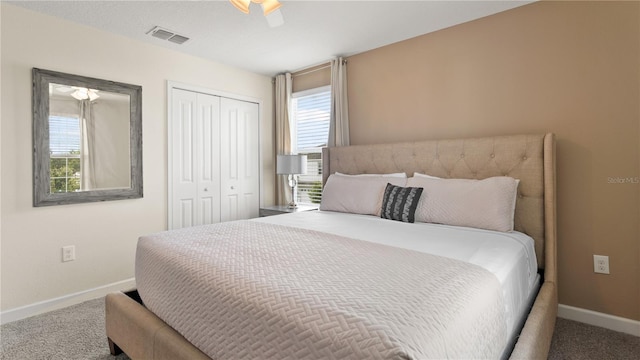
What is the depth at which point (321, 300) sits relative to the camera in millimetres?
1013

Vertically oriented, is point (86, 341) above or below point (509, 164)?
below

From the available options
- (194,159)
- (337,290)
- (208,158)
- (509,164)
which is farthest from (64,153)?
(509,164)

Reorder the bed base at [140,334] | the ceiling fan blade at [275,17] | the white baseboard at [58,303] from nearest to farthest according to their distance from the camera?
the bed base at [140,334], the ceiling fan blade at [275,17], the white baseboard at [58,303]

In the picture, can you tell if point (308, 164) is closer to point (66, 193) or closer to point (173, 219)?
point (173, 219)

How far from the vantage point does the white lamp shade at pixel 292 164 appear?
3.74 meters

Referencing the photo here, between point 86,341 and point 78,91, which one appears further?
point 78,91

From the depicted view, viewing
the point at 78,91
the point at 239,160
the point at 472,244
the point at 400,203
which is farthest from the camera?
the point at 239,160

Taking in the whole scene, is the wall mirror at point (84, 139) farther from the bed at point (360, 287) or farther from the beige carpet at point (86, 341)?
the bed at point (360, 287)

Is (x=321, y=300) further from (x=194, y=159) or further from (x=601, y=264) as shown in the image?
(x=194, y=159)

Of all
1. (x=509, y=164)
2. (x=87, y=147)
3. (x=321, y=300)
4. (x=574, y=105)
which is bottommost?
(x=321, y=300)

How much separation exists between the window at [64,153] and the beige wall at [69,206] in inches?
5.8

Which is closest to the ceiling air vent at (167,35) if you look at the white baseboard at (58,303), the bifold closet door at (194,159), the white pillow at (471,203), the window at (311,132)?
the bifold closet door at (194,159)

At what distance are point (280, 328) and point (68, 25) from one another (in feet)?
10.5

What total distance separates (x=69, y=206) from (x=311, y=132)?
8.54 ft
